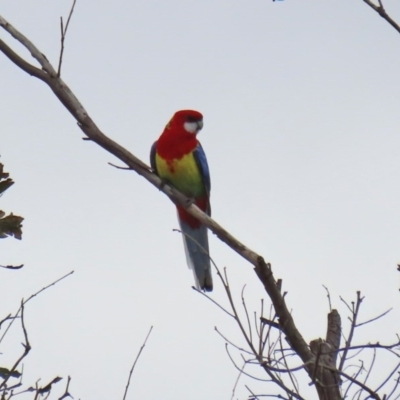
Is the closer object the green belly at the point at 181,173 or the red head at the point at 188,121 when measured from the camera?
the green belly at the point at 181,173

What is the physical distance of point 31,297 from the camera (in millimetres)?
3684

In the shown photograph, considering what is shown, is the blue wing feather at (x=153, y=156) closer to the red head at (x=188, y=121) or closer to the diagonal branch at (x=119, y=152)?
the red head at (x=188, y=121)

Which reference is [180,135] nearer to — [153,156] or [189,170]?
[153,156]

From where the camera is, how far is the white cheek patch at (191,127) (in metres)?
6.91

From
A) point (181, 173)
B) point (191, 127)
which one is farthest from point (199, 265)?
point (191, 127)

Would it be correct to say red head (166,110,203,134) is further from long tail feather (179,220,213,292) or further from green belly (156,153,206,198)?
long tail feather (179,220,213,292)

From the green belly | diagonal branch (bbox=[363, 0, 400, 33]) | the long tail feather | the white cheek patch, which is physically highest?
the white cheek patch

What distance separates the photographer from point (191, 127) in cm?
695

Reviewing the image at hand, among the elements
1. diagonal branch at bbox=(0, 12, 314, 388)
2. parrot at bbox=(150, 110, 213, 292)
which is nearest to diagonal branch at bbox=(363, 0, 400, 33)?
diagonal branch at bbox=(0, 12, 314, 388)

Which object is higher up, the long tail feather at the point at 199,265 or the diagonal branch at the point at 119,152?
the long tail feather at the point at 199,265

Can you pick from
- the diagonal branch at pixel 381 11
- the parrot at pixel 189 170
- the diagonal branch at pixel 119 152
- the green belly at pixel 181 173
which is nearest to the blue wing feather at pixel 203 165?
the parrot at pixel 189 170

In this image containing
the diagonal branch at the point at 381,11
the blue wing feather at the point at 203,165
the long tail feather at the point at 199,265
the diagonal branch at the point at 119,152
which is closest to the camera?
the diagonal branch at the point at 381,11

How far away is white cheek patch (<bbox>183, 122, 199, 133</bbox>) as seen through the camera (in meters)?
6.91

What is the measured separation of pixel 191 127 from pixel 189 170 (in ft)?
2.01
